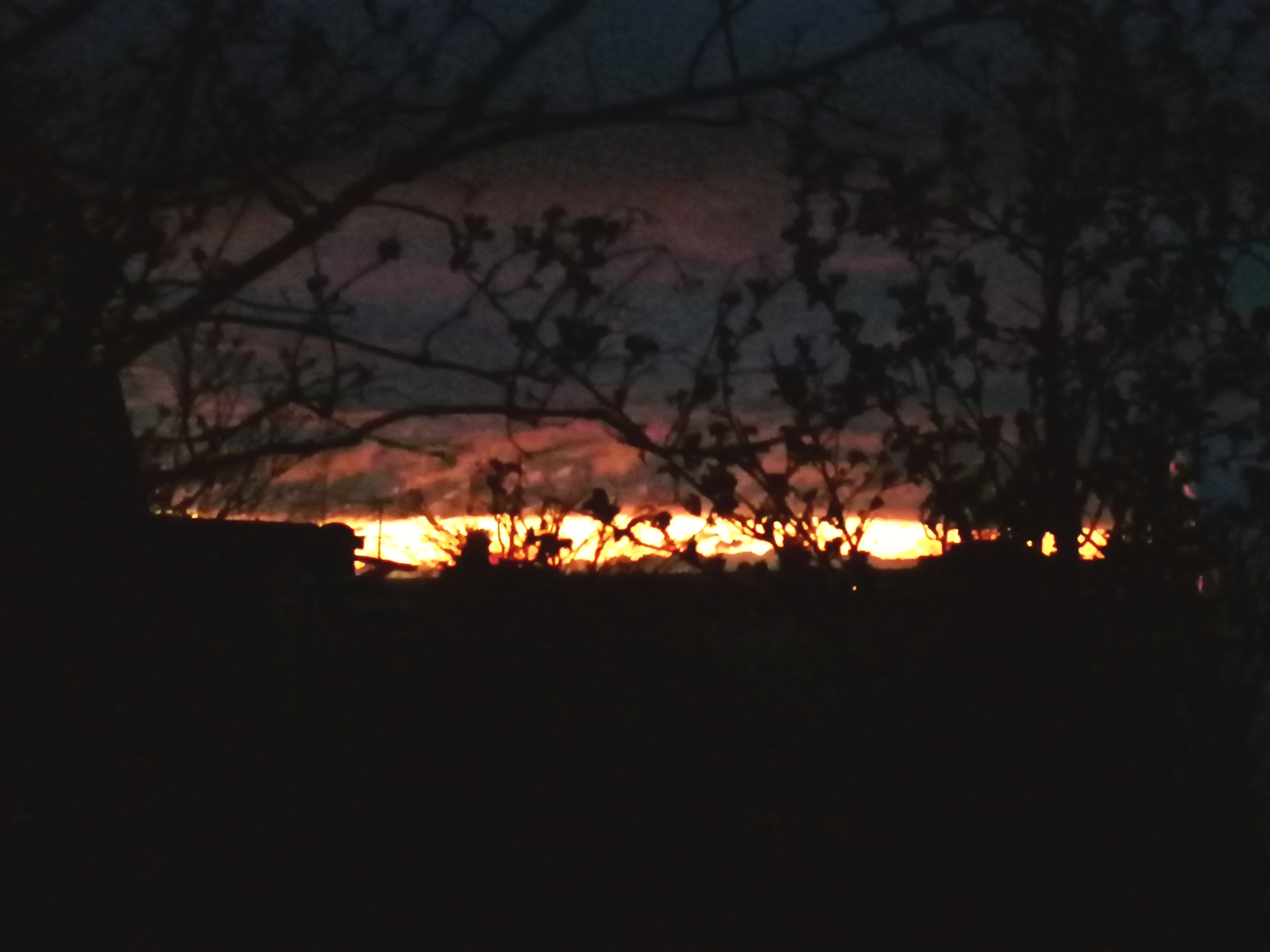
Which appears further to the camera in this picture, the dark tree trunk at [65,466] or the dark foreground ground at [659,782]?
the dark foreground ground at [659,782]

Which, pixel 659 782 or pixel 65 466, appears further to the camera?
pixel 659 782

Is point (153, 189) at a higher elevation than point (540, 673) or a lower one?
higher

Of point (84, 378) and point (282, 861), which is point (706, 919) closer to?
point (282, 861)

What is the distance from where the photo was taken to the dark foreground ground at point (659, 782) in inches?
283

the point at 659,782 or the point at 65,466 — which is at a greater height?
the point at 65,466

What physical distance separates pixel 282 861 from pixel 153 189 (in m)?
3.00

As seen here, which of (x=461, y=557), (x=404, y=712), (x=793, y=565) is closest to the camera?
(x=793, y=565)

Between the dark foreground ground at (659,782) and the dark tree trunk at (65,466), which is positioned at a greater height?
the dark tree trunk at (65,466)

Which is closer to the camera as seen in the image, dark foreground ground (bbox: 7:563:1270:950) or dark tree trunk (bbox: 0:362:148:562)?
dark tree trunk (bbox: 0:362:148:562)

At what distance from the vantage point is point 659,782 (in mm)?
9297

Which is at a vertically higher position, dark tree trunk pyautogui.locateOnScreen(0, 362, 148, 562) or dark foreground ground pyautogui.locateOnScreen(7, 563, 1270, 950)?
dark tree trunk pyautogui.locateOnScreen(0, 362, 148, 562)

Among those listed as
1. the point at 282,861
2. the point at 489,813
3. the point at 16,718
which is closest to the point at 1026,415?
the point at 489,813

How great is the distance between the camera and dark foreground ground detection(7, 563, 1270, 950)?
7.19m

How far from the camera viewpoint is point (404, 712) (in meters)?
9.93
